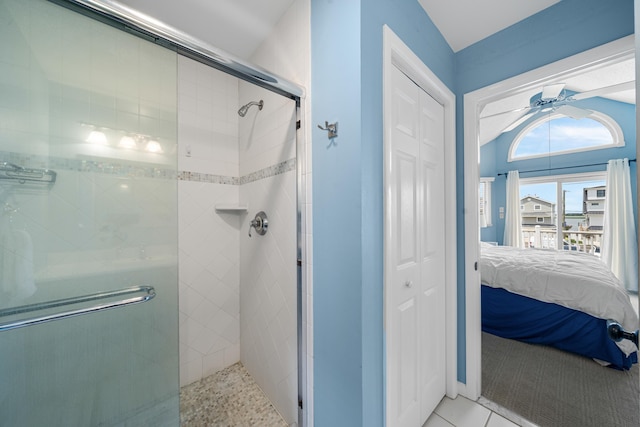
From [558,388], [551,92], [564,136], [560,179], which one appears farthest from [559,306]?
[564,136]

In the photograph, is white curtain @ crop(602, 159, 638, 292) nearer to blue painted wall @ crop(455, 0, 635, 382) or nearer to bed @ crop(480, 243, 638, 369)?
bed @ crop(480, 243, 638, 369)

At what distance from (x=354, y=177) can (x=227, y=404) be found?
1741 millimetres

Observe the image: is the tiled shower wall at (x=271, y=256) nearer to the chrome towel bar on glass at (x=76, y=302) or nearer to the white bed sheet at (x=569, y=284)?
the chrome towel bar on glass at (x=76, y=302)

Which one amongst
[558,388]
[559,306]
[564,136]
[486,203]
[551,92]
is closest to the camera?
[558,388]

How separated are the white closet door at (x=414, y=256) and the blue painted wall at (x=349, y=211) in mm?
112

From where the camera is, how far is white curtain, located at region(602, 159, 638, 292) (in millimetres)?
3713

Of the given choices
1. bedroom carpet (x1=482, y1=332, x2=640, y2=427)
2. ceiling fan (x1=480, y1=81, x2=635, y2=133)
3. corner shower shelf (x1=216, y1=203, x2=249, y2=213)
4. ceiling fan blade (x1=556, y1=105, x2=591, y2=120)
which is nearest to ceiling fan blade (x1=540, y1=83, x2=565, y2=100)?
ceiling fan (x1=480, y1=81, x2=635, y2=133)

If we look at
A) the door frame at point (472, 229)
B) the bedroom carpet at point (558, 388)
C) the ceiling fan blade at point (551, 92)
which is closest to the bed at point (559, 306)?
the bedroom carpet at point (558, 388)

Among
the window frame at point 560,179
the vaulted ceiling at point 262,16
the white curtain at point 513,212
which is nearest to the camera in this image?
the vaulted ceiling at point 262,16

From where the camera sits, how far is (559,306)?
214cm

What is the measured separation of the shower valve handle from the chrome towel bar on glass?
703mm

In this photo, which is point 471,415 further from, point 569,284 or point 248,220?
point 248,220

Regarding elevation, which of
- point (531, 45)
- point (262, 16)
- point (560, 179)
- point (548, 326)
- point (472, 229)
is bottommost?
point (548, 326)

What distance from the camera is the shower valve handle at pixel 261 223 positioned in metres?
1.61
